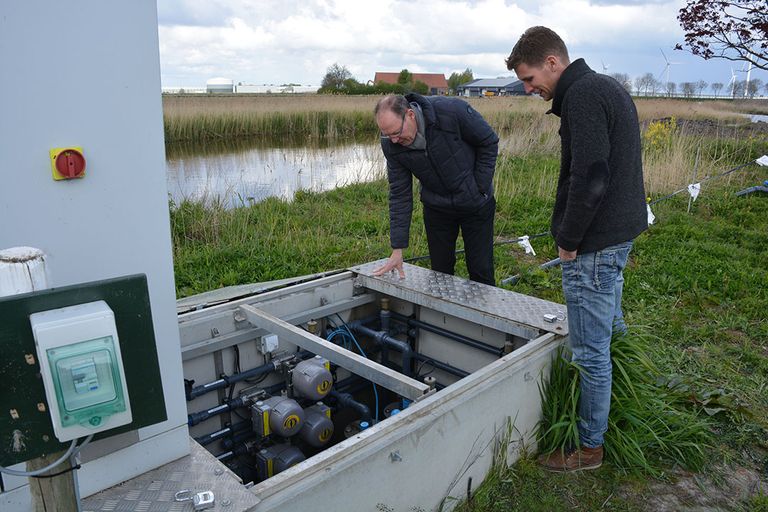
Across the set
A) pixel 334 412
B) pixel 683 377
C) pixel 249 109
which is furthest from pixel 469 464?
pixel 249 109

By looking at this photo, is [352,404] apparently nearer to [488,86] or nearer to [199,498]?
[199,498]

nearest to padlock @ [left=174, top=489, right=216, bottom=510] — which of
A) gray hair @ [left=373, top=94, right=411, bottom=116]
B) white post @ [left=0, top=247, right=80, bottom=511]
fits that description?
white post @ [left=0, top=247, right=80, bottom=511]

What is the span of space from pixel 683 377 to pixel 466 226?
63.7 inches

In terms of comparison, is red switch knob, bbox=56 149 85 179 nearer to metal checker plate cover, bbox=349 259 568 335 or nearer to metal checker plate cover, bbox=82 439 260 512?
metal checker plate cover, bbox=82 439 260 512

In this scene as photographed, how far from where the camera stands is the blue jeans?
251 centimetres

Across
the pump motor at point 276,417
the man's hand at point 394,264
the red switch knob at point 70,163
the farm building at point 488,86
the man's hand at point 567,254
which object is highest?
the farm building at point 488,86

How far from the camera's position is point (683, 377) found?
359 cm

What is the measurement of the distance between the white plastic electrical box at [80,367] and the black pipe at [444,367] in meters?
2.42

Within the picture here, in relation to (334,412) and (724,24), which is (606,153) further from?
(724,24)

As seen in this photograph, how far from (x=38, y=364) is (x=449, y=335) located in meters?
2.47

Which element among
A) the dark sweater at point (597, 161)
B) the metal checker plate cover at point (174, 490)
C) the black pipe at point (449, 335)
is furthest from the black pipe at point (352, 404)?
the dark sweater at point (597, 161)

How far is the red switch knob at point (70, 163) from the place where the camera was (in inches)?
56.7

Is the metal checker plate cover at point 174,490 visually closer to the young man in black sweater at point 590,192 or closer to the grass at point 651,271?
the grass at point 651,271

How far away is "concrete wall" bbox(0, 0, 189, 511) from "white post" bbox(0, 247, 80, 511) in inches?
15.5
